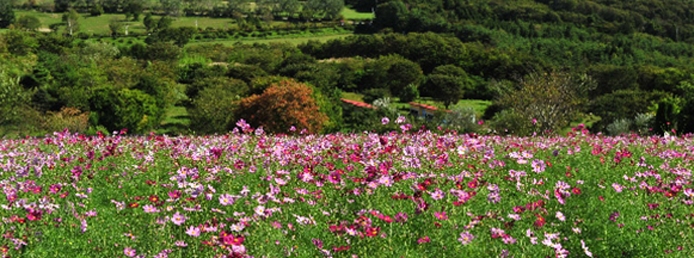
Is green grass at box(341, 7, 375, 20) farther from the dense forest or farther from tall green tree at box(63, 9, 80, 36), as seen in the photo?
tall green tree at box(63, 9, 80, 36)

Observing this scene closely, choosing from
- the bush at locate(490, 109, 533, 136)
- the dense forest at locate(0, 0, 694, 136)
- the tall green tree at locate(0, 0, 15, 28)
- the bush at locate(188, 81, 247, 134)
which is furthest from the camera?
the tall green tree at locate(0, 0, 15, 28)

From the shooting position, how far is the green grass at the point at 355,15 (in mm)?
177375

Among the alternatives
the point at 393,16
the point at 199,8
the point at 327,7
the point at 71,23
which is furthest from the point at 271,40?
the point at 199,8

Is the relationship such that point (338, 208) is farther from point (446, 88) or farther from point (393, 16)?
point (393, 16)

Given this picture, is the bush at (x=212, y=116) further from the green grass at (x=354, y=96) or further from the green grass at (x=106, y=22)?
the green grass at (x=106, y=22)

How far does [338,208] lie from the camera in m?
6.44

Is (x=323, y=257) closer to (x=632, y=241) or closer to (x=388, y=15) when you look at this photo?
(x=632, y=241)

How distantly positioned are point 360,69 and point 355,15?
82381 mm

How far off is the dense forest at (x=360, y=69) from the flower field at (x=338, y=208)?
233cm

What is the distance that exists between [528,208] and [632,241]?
1289mm

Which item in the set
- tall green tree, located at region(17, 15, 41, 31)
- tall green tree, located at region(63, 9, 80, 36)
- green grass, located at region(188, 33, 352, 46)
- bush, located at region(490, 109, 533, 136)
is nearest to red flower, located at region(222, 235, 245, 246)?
bush, located at region(490, 109, 533, 136)

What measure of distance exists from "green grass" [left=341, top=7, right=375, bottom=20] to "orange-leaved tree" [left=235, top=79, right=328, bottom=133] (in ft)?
466

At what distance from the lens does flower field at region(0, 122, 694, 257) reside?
513 cm

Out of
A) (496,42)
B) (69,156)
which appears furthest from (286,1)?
(69,156)
